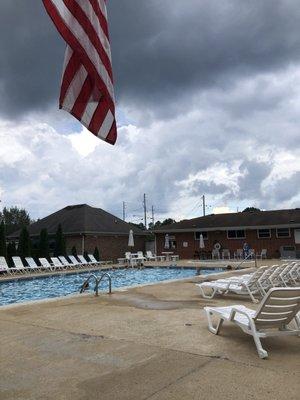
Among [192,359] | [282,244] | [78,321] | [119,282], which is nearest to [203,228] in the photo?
[282,244]

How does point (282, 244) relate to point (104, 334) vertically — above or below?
above

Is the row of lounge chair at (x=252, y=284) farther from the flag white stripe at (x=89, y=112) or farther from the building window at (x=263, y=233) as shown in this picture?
the building window at (x=263, y=233)

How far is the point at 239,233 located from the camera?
115ft

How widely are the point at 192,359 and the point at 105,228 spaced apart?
1258 inches

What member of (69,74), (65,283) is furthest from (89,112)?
(65,283)

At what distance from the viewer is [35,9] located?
193 inches

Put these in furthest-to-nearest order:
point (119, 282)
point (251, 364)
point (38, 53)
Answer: point (119, 282) → point (38, 53) → point (251, 364)

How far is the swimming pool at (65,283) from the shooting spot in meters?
17.2

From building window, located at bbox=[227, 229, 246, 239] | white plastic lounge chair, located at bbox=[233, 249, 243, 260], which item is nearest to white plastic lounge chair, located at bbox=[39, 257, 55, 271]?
white plastic lounge chair, located at bbox=[233, 249, 243, 260]

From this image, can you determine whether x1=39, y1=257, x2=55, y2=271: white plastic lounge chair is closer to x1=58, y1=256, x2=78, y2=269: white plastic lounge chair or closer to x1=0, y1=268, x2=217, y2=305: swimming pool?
x1=58, y1=256, x2=78, y2=269: white plastic lounge chair

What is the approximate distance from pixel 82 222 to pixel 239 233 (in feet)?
41.2

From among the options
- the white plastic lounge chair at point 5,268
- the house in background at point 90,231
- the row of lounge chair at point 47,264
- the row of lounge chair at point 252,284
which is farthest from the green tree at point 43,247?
the row of lounge chair at point 252,284

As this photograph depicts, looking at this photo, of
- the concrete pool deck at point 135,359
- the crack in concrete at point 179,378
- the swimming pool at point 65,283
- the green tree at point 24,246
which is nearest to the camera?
the crack in concrete at point 179,378

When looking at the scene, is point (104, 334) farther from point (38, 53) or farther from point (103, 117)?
point (38, 53)
